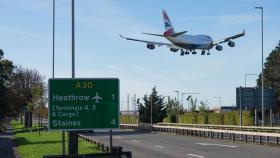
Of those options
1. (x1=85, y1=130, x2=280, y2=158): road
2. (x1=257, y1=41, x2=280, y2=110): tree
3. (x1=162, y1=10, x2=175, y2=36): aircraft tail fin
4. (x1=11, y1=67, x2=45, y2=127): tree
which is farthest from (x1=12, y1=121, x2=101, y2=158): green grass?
(x1=257, y1=41, x2=280, y2=110): tree

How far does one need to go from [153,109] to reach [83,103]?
322 ft

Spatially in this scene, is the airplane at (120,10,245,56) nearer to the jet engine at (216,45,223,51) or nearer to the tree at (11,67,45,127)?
the jet engine at (216,45,223,51)

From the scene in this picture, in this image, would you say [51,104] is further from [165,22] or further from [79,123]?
[165,22]

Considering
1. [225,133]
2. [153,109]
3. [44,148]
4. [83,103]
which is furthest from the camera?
[153,109]

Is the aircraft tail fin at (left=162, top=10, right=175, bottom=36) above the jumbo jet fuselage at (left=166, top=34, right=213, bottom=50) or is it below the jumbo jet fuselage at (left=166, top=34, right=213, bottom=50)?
above

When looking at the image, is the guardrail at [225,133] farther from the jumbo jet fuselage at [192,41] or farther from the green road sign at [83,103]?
the green road sign at [83,103]

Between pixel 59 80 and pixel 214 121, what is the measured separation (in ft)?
211

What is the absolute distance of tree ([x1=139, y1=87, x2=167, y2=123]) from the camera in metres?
114

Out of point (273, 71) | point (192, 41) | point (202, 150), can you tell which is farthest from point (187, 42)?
point (273, 71)

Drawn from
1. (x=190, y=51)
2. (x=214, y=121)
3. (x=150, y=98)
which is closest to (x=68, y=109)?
(x=190, y=51)

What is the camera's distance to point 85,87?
15828 millimetres

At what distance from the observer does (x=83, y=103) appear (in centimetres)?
1588

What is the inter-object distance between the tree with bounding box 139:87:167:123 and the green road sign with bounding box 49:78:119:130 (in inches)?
3807

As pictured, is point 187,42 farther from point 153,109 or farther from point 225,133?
point 153,109
